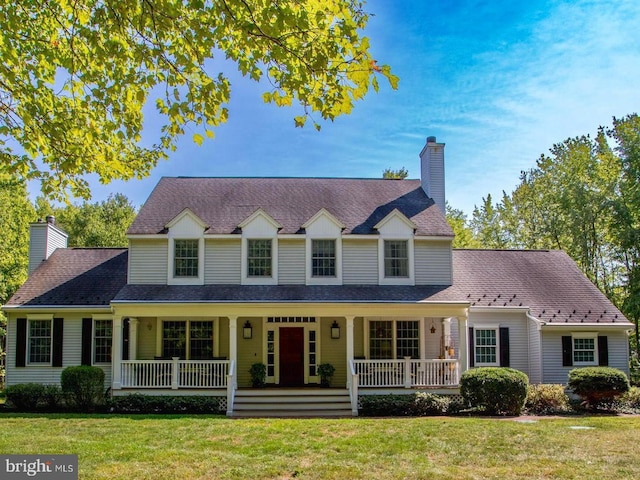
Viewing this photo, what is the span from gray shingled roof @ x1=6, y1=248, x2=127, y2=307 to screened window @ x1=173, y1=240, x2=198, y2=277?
2.46 m

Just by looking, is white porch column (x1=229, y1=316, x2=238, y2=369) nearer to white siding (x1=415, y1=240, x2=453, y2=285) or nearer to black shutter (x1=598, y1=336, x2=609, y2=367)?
white siding (x1=415, y1=240, x2=453, y2=285)

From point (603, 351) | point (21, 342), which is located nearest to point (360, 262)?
point (603, 351)

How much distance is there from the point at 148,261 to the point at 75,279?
10.7 ft

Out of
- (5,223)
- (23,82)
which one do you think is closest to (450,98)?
(23,82)

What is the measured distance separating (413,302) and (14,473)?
39.6ft

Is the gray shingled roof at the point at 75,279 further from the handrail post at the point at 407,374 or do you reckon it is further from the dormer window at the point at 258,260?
the handrail post at the point at 407,374

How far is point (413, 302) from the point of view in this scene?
18.0m

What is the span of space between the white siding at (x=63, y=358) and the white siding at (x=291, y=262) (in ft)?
21.0

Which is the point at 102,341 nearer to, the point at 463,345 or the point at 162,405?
the point at 162,405

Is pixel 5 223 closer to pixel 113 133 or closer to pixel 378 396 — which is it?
pixel 378 396

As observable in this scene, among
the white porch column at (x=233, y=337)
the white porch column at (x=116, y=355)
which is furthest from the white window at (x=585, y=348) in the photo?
the white porch column at (x=116, y=355)

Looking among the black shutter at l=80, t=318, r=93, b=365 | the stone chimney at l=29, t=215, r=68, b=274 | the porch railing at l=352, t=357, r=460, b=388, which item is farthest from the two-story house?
the stone chimney at l=29, t=215, r=68, b=274

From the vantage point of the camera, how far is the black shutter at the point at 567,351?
65.4 feet

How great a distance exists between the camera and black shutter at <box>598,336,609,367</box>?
20109 mm
